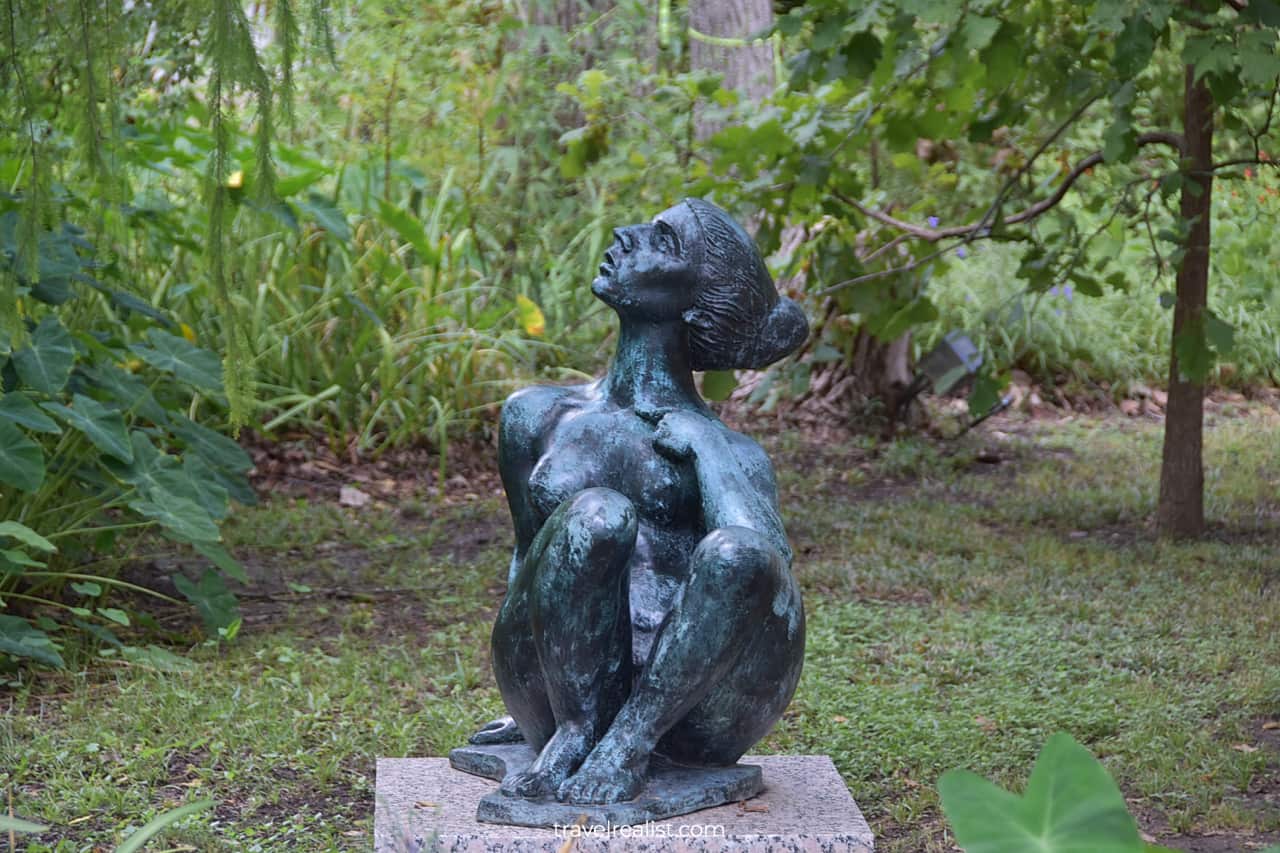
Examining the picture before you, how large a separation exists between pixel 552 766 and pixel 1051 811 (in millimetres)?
1700

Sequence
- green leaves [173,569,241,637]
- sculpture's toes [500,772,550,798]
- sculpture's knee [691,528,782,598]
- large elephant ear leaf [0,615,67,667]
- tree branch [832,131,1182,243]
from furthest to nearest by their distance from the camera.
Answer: tree branch [832,131,1182,243], green leaves [173,569,241,637], large elephant ear leaf [0,615,67,667], sculpture's toes [500,772,550,798], sculpture's knee [691,528,782,598]

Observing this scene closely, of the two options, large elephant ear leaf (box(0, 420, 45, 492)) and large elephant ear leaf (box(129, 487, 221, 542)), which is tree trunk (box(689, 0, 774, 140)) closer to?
large elephant ear leaf (box(129, 487, 221, 542))

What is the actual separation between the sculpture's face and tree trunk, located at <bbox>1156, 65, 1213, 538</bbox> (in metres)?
3.62

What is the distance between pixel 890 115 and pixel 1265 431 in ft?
14.4

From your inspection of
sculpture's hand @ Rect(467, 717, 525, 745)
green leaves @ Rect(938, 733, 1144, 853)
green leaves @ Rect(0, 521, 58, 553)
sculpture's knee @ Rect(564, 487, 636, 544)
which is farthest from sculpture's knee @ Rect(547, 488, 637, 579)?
green leaves @ Rect(0, 521, 58, 553)

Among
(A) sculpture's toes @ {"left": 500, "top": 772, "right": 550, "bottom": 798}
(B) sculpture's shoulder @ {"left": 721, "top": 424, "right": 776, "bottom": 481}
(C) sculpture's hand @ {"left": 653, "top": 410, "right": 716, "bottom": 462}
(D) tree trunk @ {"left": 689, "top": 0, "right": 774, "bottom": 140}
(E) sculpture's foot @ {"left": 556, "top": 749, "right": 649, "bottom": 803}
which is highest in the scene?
(D) tree trunk @ {"left": 689, "top": 0, "right": 774, "bottom": 140}

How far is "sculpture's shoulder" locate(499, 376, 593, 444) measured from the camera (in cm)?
309

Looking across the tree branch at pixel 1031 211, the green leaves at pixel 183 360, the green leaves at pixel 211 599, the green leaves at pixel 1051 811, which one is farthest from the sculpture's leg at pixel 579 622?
the tree branch at pixel 1031 211

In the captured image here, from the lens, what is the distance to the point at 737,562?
104 inches

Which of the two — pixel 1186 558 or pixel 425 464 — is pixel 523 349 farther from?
pixel 1186 558

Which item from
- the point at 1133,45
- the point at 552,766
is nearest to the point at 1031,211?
the point at 1133,45

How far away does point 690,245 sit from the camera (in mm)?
3014

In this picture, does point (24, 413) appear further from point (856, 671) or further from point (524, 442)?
point (856, 671)

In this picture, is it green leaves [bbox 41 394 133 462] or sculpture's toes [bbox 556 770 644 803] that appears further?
green leaves [bbox 41 394 133 462]
